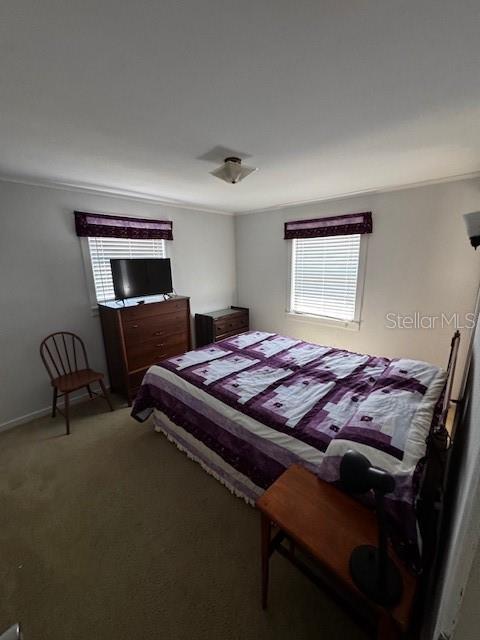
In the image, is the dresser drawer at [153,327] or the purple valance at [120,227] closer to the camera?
the purple valance at [120,227]

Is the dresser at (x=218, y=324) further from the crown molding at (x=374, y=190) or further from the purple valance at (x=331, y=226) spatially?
the crown molding at (x=374, y=190)

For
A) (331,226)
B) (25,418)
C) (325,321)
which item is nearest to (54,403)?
(25,418)

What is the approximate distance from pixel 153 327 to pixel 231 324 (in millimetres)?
1345

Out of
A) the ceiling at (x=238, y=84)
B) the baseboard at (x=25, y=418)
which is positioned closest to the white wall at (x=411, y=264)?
the ceiling at (x=238, y=84)

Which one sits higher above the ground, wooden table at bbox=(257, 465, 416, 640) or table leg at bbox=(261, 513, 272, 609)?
wooden table at bbox=(257, 465, 416, 640)

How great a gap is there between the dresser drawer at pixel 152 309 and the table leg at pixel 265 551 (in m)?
2.25

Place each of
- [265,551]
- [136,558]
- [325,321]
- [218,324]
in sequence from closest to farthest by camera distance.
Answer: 1. [265,551]
2. [136,558]
3. [325,321]
4. [218,324]

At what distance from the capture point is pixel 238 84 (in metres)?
1.12

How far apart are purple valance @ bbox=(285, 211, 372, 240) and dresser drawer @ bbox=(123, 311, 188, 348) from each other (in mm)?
1880

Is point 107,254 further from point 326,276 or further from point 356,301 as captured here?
A: point 356,301

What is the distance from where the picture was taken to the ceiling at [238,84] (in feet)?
2.64

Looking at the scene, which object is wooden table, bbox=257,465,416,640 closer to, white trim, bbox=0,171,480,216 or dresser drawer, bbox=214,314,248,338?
dresser drawer, bbox=214,314,248,338

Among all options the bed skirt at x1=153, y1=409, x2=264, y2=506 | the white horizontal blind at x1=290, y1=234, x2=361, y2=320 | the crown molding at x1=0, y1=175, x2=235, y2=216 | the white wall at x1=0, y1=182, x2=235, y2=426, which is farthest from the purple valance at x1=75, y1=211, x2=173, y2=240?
the bed skirt at x1=153, y1=409, x2=264, y2=506

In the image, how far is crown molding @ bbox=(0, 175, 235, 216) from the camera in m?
2.32
